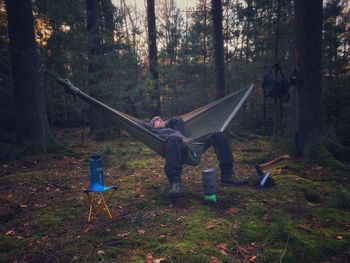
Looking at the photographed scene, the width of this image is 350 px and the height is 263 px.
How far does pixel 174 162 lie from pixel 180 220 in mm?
699

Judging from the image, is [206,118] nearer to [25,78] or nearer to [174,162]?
[174,162]

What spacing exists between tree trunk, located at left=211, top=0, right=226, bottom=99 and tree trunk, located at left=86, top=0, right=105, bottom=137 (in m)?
2.97

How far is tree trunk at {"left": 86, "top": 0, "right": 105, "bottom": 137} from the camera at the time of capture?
663cm

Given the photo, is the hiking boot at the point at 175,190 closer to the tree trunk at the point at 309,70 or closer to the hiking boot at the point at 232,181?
the hiking boot at the point at 232,181

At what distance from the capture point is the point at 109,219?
8.61 ft

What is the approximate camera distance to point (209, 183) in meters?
2.84

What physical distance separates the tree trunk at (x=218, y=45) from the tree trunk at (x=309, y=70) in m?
3.43

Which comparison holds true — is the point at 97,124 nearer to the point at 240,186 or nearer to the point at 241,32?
the point at 240,186

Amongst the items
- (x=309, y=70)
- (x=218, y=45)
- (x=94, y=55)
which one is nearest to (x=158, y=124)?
(x=309, y=70)

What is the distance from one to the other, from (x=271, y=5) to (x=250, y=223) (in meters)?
9.03

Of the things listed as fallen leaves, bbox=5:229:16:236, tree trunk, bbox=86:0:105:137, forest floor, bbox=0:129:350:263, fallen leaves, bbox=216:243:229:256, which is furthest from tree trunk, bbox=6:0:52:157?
fallen leaves, bbox=216:243:229:256

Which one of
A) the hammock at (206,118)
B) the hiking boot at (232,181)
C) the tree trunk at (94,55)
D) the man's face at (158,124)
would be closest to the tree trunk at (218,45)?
the tree trunk at (94,55)

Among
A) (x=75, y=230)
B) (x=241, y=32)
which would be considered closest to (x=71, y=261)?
(x=75, y=230)

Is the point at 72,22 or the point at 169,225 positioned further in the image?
the point at 72,22
